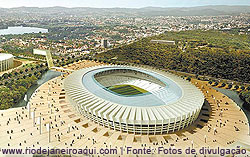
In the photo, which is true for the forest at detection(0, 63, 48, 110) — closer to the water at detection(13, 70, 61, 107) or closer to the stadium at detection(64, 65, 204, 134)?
the water at detection(13, 70, 61, 107)

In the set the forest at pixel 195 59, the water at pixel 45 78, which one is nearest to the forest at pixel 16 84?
the water at pixel 45 78

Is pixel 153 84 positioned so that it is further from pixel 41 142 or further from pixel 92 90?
pixel 41 142

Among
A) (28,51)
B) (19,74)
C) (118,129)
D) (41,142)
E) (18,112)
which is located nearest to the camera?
(41,142)

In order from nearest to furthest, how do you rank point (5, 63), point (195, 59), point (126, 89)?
1. point (126, 89)
2. point (5, 63)
3. point (195, 59)

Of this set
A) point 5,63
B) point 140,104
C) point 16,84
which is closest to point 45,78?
point 16,84

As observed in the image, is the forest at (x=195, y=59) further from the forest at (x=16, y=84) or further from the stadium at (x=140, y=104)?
the stadium at (x=140, y=104)

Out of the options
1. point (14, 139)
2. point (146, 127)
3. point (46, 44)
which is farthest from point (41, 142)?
point (46, 44)

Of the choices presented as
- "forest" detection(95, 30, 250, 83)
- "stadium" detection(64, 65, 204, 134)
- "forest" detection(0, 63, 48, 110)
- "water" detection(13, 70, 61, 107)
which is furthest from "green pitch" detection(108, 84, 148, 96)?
"forest" detection(95, 30, 250, 83)

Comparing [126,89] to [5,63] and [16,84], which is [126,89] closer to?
[16,84]
